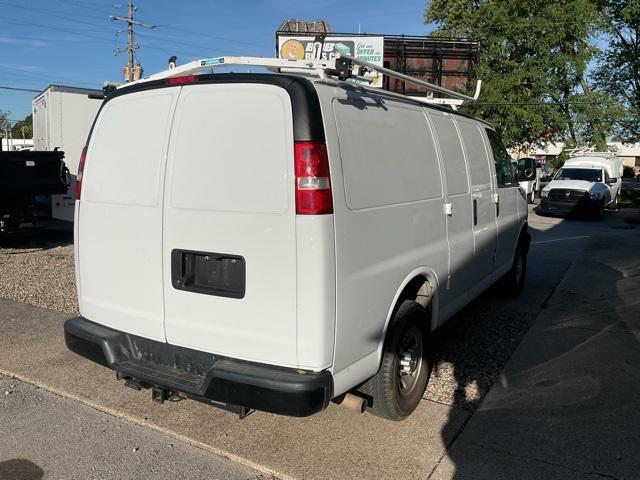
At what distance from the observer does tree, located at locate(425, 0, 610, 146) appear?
21.5 metres

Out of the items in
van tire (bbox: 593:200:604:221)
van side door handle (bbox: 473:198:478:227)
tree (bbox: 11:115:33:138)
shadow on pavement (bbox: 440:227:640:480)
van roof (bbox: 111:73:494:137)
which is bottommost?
shadow on pavement (bbox: 440:227:640:480)

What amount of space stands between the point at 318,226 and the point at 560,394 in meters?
2.58

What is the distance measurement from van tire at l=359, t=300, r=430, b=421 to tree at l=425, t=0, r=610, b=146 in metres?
19.2

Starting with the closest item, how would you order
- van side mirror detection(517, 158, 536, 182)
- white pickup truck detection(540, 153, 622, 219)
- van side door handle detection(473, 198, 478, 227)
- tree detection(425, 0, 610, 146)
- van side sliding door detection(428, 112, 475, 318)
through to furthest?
van side sliding door detection(428, 112, 475, 318) → van side door handle detection(473, 198, 478, 227) → van side mirror detection(517, 158, 536, 182) → white pickup truck detection(540, 153, 622, 219) → tree detection(425, 0, 610, 146)

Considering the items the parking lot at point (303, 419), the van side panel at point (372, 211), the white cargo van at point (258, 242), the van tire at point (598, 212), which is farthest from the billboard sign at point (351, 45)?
the white cargo van at point (258, 242)

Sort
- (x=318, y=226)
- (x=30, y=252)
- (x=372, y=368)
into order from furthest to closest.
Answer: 1. (x=30, y=252)
2. (x=372, y=368)
3. (x=318, y=226)

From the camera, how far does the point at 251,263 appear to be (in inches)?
111

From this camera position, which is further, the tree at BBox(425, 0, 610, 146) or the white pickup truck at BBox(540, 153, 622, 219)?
the tree at BBox(425, 0, 610, 146)

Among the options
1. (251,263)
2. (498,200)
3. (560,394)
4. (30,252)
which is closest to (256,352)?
(251,263)

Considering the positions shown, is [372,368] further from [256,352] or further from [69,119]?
[69,119]

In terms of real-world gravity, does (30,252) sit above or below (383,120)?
below

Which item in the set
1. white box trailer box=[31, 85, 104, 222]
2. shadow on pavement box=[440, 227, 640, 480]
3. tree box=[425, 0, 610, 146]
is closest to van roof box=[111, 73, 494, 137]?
shadow on pavement box=[440, 227, 640, 480]

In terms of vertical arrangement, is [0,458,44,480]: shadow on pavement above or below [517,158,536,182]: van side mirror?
below

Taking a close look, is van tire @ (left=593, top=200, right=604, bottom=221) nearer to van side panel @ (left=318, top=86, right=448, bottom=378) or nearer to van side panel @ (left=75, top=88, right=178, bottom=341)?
van side panel @ (left=318, top=86, right=448, bottom=378)
